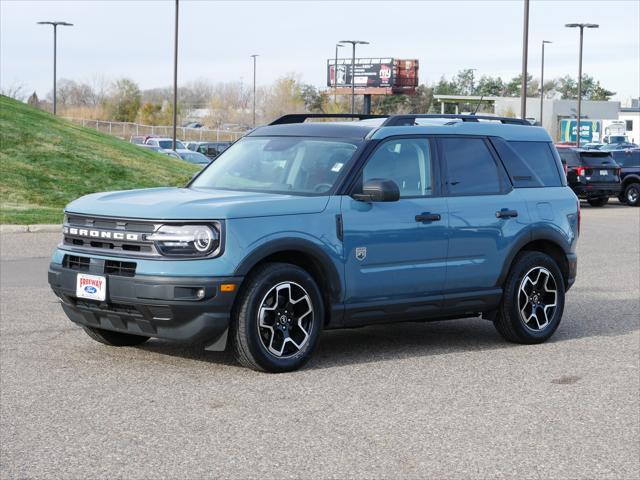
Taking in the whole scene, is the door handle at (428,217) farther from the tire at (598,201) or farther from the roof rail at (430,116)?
the tire at (598,201)

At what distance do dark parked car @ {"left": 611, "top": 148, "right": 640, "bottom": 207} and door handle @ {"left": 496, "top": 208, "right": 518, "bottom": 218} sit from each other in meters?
28.5

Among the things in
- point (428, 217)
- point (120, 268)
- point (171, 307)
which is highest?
point (428, 217)

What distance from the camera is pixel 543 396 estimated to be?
7.34 meters

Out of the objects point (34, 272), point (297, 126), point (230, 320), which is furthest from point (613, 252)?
point (230, 320)

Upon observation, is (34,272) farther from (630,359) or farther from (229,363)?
(630,359)

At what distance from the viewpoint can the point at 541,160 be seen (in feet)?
32.6

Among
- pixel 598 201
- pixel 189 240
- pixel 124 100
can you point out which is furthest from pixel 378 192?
pixel 124 100

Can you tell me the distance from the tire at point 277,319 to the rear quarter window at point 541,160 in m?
2.66

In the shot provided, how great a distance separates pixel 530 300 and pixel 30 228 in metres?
12.8

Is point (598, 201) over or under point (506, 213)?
under

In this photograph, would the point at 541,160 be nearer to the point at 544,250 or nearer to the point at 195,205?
the point at 544,250

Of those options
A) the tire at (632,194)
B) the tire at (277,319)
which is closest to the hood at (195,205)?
the tire at (277,319)

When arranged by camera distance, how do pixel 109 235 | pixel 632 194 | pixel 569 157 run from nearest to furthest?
1. pixel 109 235
2. pixel 569 157
3. pixel 632 194

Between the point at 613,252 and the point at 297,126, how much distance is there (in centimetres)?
1041
